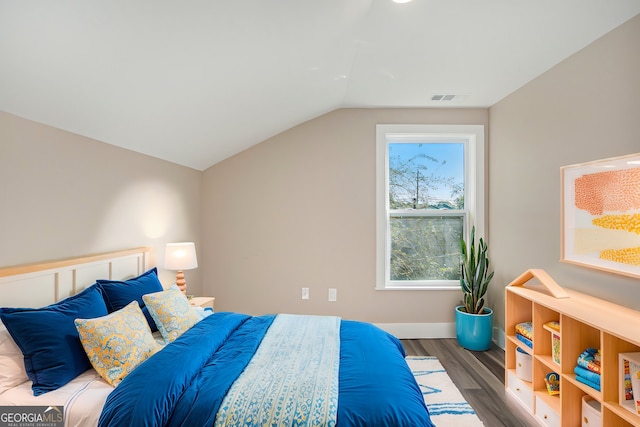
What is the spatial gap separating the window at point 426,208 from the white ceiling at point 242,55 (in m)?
0.75

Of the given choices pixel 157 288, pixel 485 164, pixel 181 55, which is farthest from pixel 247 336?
pixel 485 164

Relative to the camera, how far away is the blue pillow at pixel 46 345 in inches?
64.2

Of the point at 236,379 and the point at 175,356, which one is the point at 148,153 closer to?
the point at 175,356

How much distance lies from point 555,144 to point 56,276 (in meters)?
3.52

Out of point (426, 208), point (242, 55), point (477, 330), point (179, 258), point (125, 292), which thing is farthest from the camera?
point (426, 208)

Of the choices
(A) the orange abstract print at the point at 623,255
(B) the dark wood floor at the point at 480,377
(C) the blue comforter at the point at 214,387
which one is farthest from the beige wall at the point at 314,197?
(C) the blue comforter at the point at 214,387

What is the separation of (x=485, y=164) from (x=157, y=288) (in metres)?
3.39

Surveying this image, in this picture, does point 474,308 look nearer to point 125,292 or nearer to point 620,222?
point 620,222

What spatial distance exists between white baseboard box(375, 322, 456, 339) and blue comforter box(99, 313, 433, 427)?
1.81m

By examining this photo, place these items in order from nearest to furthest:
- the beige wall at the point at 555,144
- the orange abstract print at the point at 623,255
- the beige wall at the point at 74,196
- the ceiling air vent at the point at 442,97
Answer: the beige wall at the point at 74,196 → the orange abstract print at the point at 623,255 → the beige wall at the point at 555,144 → the ceiling air vent at the point at 442,97

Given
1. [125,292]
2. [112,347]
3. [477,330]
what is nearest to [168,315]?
[125,292]

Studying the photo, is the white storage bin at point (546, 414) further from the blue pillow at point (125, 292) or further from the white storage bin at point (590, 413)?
the blue pillow at point (125, 292)

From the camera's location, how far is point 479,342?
344 cm

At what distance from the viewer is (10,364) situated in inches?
64.8
